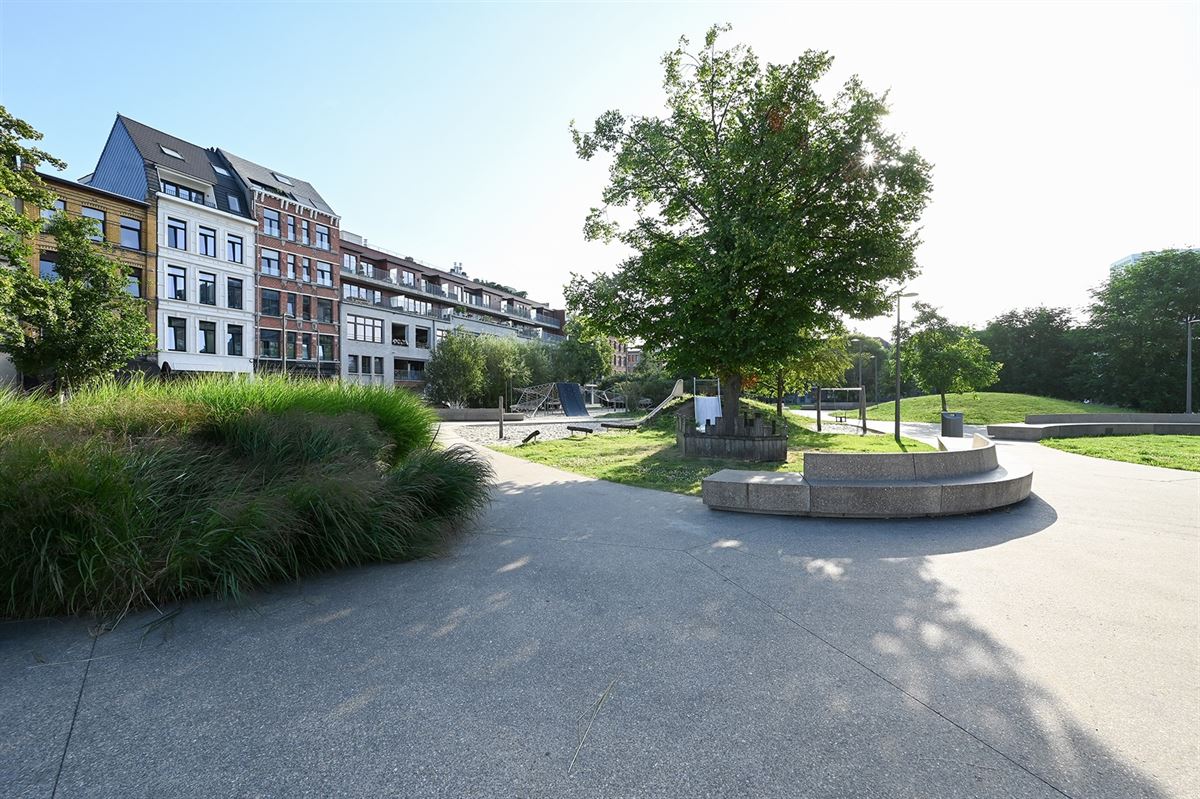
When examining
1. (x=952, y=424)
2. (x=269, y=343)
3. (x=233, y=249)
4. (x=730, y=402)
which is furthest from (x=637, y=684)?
(x=233, y=249)

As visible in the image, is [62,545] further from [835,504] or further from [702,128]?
[702,128]

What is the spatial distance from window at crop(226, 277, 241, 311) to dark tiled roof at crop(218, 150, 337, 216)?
773 centimetres

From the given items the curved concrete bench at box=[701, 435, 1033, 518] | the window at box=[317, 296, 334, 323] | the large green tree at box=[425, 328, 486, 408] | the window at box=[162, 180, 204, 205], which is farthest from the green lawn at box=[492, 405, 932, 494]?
the window at box=[317, 296, 334, 323]

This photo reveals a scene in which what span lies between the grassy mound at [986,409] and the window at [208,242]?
47.6 meters

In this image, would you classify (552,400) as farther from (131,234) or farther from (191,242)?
(131,234)

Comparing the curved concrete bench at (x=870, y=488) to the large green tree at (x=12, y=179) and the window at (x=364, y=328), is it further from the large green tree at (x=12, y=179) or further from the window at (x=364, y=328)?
the window at (x=364, y=328)

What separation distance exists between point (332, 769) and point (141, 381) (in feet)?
25.4

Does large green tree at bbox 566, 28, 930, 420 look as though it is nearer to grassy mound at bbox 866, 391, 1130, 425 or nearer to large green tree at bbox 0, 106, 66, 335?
large green tree at bbox 0, 106, 66, 335

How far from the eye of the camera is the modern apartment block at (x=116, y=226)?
25.4m

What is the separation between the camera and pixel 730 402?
1427 centimetres

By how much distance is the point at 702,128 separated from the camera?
1402cm

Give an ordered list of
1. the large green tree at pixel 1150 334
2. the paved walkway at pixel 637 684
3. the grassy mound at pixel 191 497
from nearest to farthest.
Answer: the paved walkway at pixel 637 684, the grassy mound at pixel 191 497, the large green tree at pixel 1150 334

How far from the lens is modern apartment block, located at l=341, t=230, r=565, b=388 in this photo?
4641 centimetres

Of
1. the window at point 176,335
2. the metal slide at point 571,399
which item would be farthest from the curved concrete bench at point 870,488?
the window at point 176,335
